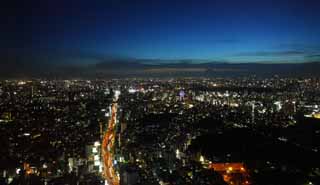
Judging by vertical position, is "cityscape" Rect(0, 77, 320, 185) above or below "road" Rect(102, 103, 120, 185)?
above

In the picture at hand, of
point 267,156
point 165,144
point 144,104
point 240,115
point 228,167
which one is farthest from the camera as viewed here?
point 144,104

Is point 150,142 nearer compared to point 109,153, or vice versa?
point 109,153

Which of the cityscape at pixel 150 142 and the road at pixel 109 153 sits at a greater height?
the cityscape at pixel 150 142

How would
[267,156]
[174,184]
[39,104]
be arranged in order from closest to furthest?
[174,184] → [267,156] → [39,104]

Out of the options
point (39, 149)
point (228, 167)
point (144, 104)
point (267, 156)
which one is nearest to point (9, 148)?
point (39, 149)

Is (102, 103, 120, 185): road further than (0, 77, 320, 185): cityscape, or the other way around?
(102, 103, 120, 185): road

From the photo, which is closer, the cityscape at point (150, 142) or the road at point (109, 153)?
the cityscape at point (150, 142)

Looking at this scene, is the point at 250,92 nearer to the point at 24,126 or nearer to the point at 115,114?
the point at 115,114

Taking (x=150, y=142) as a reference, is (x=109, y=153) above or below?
below
